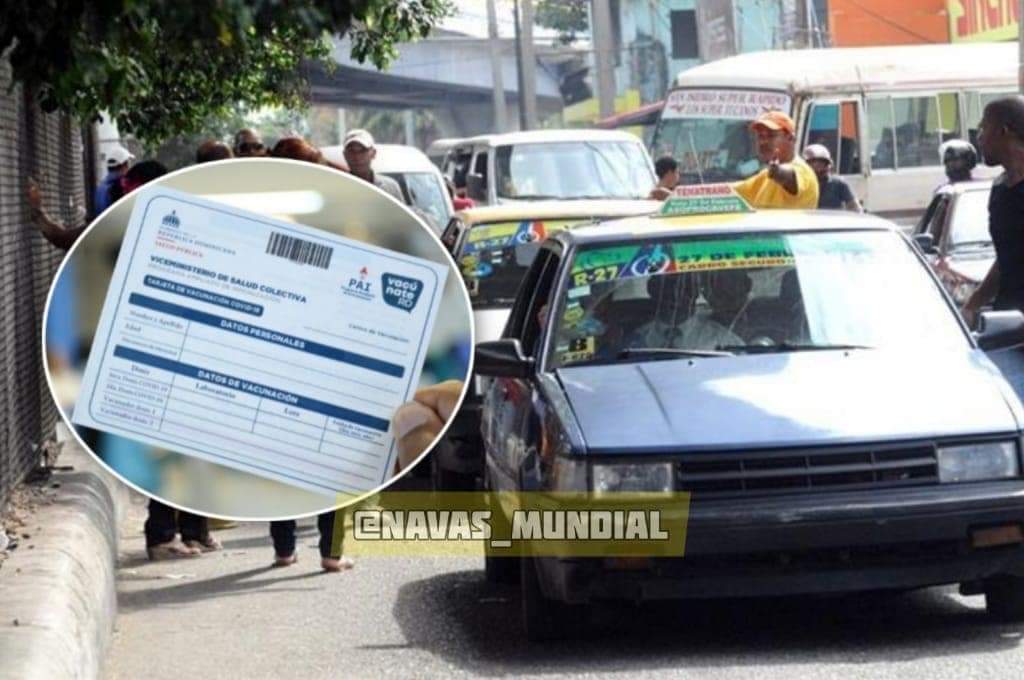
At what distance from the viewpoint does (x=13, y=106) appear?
10.1m

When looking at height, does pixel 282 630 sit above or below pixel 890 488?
below

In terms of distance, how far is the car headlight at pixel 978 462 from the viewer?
7.14 metres

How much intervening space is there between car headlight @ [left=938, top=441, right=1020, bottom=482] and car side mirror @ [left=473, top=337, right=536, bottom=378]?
1.65 metres

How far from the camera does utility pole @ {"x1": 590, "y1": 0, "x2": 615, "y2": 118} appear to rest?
141 feet

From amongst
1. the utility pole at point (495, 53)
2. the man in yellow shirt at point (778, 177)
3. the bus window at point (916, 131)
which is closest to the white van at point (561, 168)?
the bus window at point (916, 131)

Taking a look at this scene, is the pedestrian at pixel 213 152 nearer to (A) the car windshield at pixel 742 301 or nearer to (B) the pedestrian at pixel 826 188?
(A) the car windshield at pixel 742 301

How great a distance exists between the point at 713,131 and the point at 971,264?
11.5 metres

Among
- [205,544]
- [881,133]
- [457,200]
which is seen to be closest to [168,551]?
[205,544]

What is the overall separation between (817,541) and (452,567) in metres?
3.18

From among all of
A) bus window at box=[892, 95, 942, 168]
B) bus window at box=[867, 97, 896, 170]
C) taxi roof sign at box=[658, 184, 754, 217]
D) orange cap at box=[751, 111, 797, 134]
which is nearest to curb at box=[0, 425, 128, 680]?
taxi roof sign at box=[658, 184, 754, 217]

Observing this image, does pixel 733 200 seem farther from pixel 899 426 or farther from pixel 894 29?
pixel 894 29

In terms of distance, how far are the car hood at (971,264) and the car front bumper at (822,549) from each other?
7.78 metres

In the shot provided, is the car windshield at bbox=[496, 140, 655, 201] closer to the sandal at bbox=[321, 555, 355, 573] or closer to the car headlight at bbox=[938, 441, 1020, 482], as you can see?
the sandal at bbox=[321, 555, 355, 573]

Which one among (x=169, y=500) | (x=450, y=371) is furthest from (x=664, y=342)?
(x=169, y=500)
